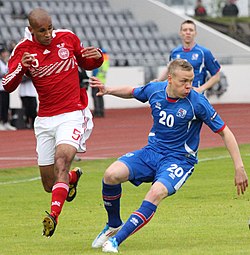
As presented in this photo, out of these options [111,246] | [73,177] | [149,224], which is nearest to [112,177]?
[111,246]

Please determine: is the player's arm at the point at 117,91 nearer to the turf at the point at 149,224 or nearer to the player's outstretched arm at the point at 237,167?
the player's outstretched arm at the point at 237,167

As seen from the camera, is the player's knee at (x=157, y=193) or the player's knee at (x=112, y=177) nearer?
the player's knee at (x=157, y=193)

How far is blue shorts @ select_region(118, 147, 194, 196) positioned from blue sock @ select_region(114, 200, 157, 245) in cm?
35

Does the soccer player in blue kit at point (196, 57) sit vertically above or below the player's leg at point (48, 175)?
below

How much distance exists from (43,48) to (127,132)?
1444cm

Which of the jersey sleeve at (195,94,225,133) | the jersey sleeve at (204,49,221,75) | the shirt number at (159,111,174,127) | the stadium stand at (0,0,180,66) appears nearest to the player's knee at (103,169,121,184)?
the shirt number at (159,111,174,127)

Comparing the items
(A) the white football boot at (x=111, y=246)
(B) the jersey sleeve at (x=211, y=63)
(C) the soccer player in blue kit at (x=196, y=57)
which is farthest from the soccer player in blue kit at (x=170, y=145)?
(B) the jersey sleeve at (x=211, y=63)

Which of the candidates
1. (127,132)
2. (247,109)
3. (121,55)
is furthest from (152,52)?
(127,132)

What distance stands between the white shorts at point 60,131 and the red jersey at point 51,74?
0.26ft

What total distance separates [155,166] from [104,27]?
2851 centimetres

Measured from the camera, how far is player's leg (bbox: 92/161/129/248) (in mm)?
9523

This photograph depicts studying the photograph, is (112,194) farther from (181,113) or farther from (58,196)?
(181,113)

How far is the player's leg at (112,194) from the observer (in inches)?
375

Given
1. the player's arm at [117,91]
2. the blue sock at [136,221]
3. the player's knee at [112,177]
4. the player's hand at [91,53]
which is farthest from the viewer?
the player's hand at [91,53]
